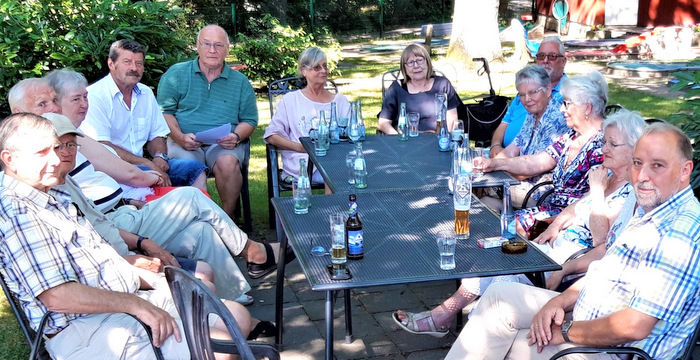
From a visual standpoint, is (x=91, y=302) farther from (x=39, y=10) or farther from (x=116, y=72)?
(x=39, y=10)

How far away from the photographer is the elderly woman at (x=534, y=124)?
189 inches

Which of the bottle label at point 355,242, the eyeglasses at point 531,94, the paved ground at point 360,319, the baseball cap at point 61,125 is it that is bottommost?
the paved ground at point 360,319

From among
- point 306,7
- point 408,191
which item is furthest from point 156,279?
point 306,7

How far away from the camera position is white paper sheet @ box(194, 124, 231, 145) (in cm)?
574

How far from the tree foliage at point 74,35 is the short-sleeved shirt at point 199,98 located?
27.8 inches

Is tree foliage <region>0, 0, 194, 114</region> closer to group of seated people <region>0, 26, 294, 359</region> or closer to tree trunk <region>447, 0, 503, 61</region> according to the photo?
group of seated people <region>0, 26, 294, 359</region>

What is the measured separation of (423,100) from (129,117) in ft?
7.49

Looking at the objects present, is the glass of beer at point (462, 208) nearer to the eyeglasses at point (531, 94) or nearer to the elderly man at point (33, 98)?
the eyeglasses at point (531, 94)

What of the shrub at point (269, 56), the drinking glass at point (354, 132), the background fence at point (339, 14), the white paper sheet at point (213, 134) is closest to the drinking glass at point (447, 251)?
the drinking glass at point (354, 132)

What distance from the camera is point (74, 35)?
6359 millimetres

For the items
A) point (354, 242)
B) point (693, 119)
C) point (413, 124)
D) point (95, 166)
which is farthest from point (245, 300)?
point (693, 119)

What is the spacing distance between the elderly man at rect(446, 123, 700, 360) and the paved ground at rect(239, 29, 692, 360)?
0.90 meters

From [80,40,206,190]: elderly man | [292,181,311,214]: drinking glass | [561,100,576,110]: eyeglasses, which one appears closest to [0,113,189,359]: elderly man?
[292,181,311,214]: drinking glass

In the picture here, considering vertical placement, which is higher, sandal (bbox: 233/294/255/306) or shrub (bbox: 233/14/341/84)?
shrub (bbox: 233/14/341/84)
